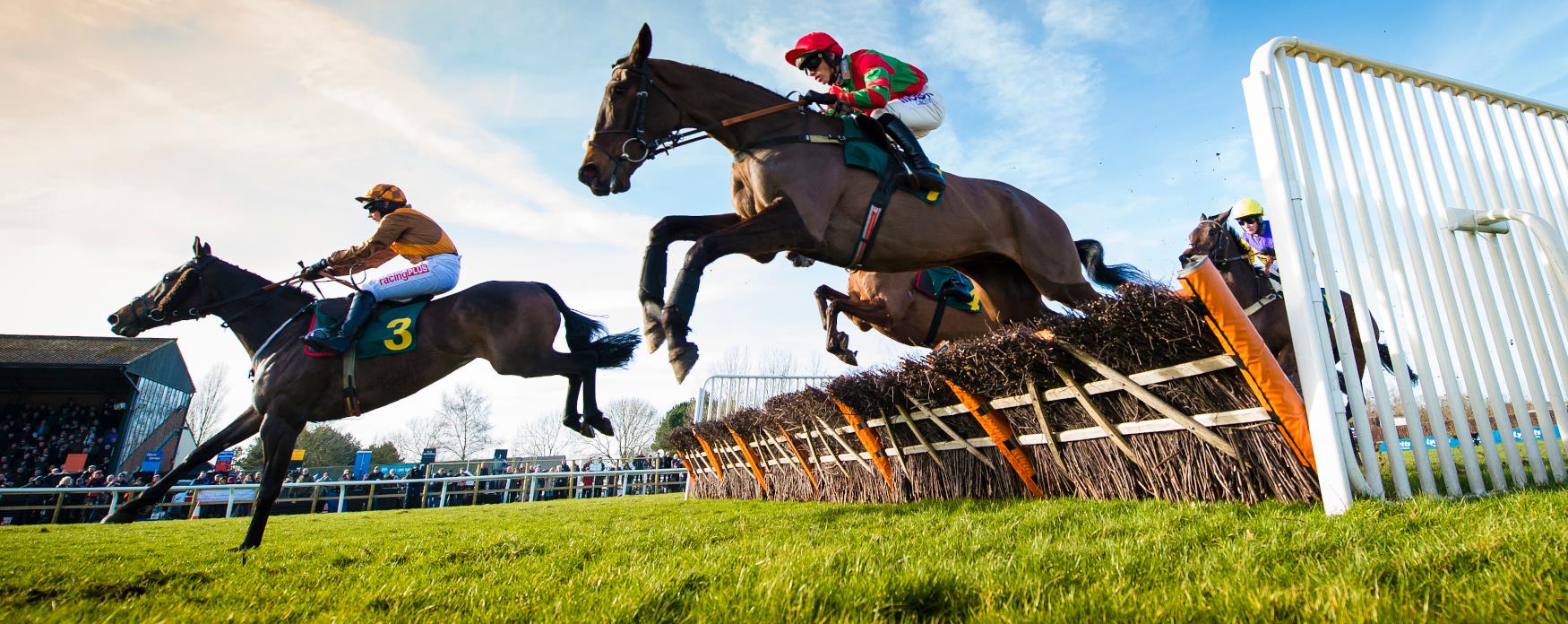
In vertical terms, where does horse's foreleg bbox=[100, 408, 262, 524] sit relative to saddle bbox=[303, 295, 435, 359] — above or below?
below

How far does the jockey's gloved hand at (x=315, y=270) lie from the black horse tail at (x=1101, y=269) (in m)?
7.24

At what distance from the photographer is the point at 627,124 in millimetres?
5016

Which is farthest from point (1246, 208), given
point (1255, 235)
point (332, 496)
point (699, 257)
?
point (332, 496)

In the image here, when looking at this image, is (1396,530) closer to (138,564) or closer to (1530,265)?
(1530,265)

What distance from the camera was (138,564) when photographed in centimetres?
410

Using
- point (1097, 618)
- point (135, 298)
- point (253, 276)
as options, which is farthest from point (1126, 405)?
point (135, 298)

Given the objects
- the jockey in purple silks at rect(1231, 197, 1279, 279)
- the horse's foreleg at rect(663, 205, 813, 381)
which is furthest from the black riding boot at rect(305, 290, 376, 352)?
the jockey in purple silks at rect(1231, 197, 1279, 279)

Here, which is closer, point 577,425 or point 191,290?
point 577,425

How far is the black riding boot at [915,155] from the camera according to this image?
15.8 ft

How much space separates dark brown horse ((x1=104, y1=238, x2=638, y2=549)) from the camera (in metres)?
6.12

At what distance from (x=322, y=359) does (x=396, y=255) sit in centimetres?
127

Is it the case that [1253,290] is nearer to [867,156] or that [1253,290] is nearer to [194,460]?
[867,156]

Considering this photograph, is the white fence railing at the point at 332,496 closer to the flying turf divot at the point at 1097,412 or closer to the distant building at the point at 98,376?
the distant building at the point at 98,376

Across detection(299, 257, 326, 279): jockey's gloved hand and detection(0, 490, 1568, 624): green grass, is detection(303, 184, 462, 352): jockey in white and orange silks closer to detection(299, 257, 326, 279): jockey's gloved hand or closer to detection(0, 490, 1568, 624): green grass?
detection(299, 257, 326, 279): jockey's gloved hand
